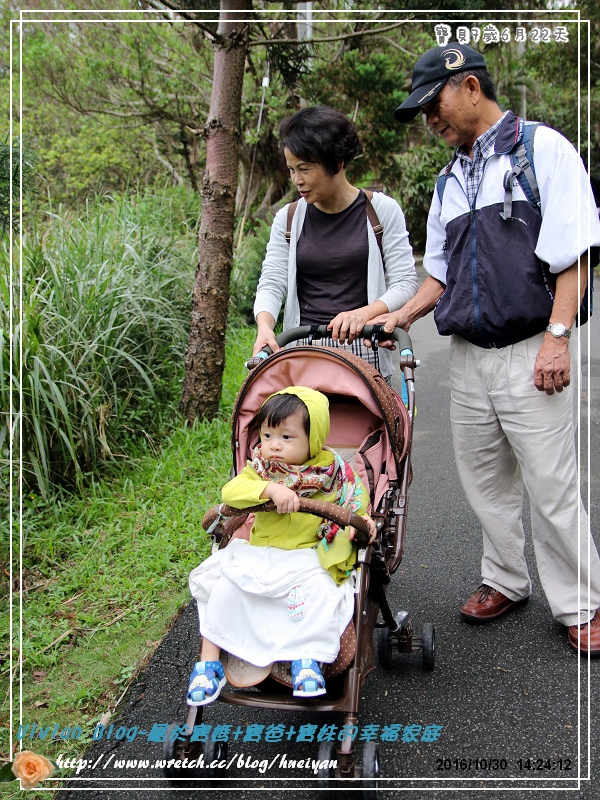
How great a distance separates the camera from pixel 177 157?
17672 millimetres

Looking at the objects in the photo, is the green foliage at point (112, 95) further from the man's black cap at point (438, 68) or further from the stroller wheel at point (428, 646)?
the stroller wheel at point (428, 646)

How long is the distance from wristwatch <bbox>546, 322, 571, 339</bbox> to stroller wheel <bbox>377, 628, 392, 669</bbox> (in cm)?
140

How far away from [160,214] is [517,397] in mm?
6568

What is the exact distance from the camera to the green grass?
338cm

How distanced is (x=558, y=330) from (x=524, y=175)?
0.62 metres

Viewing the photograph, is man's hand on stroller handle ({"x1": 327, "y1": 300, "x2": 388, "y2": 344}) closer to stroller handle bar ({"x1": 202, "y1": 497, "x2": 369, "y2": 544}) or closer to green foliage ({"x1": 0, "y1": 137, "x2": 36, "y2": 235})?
stroller handle bar ({"x1": 202, "y1": 497, "x2": 369, "y2": 544})

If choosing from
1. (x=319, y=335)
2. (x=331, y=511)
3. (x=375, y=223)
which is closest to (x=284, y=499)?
(x=331, y=511)

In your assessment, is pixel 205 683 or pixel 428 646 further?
pixel 428 646

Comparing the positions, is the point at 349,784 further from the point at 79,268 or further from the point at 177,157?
the point at 177,157

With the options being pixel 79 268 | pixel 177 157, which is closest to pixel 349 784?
pixel 79 268

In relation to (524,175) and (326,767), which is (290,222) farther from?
(326,767)

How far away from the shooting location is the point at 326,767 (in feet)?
7.92

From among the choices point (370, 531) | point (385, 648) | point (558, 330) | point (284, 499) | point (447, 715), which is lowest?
point (447, 715)

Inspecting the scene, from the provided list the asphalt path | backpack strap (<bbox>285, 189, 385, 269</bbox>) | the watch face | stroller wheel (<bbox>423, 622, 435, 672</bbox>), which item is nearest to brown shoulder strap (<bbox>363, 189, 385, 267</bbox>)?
backpack strap (<bbox>285, 189, 385, 269</bbox>)
